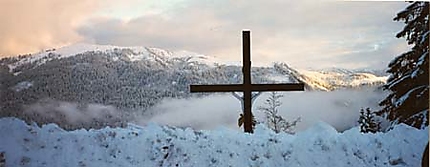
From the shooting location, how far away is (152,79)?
423 centimetres

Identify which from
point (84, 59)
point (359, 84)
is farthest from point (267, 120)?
point (84, 59)

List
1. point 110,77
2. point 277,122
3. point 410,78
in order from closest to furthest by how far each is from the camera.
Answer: point 110,77, point 277,122, point 410,78

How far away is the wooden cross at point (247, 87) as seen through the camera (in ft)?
14.1

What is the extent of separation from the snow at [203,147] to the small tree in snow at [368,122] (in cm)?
5

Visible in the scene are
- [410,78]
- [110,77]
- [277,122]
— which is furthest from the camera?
[410,78]

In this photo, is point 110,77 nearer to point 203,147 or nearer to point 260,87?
point 203,147

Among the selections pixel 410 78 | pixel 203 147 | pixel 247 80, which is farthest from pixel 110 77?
pixel 410 78

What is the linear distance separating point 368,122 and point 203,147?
43.6 inches

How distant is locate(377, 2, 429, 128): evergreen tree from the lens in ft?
14.2

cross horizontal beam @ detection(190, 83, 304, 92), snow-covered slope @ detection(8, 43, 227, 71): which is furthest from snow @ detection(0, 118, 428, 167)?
snow-covered slope @ detection(8, 43, 227, 71)

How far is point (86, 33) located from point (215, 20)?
0.84 meters

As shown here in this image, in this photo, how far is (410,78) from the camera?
4.42m

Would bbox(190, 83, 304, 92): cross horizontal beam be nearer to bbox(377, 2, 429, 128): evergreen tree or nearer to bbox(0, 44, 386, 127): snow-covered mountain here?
bbox(0, 44, 386, 127): snow-covered mountain

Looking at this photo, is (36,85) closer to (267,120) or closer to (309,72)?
(267,120)
